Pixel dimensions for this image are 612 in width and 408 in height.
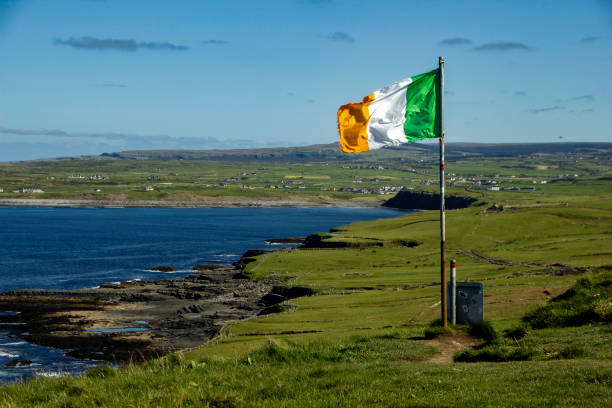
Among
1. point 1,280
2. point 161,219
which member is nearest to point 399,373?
point 1,280

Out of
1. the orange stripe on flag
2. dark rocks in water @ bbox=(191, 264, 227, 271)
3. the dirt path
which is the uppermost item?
the orange stripe on flag

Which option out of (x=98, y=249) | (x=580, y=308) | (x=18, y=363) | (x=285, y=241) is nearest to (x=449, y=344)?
(x=580, y=308)

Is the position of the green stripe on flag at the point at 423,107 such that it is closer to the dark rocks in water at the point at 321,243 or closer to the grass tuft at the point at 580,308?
the grass tuft at the point at 580,308

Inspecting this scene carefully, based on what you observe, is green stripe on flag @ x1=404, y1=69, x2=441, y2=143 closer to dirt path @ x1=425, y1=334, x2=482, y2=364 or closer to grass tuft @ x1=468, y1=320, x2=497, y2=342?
grass tuft @ x1=468, y1=320, x2=497, y2=342

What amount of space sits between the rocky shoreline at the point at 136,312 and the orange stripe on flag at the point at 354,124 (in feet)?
95.3

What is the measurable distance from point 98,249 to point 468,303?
11212 centimetres

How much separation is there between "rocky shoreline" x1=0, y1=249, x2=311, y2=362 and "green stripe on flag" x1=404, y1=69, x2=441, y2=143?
30.7 meters

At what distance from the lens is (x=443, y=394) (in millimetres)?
12703

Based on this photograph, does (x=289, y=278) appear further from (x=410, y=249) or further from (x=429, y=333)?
(x=429, y=333)

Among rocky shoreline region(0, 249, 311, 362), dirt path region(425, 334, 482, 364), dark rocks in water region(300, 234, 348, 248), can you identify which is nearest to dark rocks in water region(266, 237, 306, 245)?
dark rocks in water region(300, 234, 348, 248)

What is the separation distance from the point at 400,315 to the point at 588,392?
30012mm

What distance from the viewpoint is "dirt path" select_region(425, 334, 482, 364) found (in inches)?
741

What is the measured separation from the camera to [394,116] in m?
22.2

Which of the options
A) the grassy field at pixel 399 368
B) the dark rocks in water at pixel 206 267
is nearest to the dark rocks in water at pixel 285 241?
the dark rocks in water at pixel 206 267
